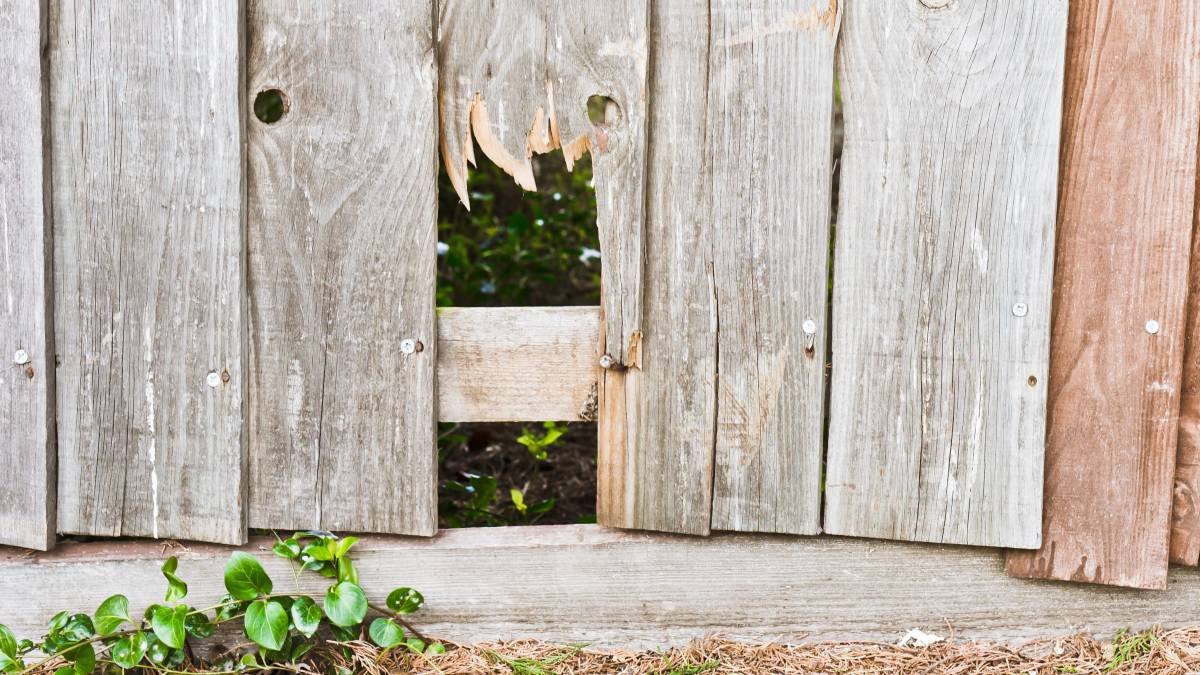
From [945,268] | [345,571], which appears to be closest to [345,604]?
[345,571]

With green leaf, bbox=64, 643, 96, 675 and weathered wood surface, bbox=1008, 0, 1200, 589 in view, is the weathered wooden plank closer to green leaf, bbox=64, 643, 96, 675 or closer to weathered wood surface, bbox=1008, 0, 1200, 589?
weathered wood surface, bbox=1008, 0, 1200, 589

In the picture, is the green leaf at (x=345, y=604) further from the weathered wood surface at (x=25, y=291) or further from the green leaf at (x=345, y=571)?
the weathered wood surface at (x=25, y=291)

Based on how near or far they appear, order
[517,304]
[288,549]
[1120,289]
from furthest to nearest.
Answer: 1. [517,304]
2. [288,549]
3. [1120,289]

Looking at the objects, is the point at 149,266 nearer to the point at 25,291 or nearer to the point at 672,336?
the point at 25,291

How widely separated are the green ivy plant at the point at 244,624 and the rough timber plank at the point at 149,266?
14 centimetres

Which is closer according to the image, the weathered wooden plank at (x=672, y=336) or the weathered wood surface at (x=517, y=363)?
the weathered wooden plank at (x=672, y=336)

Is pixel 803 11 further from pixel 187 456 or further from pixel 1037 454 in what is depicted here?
pixel 187 456

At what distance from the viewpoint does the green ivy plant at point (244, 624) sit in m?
1.96

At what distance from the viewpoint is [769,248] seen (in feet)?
6.43

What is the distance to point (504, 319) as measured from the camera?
80.4 inches

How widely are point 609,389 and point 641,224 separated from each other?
35 centimetres

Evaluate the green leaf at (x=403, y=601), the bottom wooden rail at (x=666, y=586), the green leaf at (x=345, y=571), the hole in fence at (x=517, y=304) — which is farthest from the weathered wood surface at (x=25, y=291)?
the hole in fence at (x=517, y=304)

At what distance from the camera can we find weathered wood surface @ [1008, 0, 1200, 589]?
1852 mm

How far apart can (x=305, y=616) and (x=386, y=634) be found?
0.17 metres
